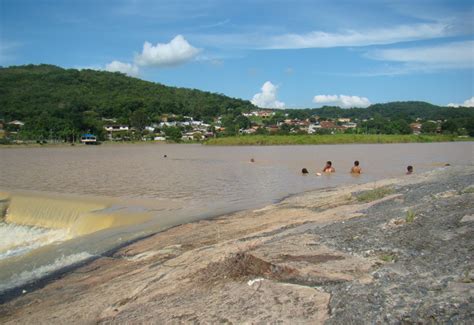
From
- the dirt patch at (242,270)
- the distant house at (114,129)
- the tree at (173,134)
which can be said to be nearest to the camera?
the dirt patch at (242,270)

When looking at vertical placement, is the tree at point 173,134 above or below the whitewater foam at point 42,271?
above

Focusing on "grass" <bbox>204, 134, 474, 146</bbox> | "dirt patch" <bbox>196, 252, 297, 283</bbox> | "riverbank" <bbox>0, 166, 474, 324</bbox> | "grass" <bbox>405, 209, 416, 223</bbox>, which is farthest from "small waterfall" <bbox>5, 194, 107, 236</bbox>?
"grass" <bbox>204, 134, 474, 146</bbox>

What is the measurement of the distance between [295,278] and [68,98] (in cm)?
Result: 16206

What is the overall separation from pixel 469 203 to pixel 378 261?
12.3ft

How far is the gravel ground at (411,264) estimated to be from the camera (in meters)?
5.01

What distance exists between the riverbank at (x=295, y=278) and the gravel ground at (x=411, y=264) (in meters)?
0.01

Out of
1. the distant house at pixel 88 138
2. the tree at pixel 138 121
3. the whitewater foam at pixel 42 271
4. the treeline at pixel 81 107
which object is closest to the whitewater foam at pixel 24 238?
the whitewater foam at pixel 42 271

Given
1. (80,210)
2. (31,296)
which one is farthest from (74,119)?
(31,296)

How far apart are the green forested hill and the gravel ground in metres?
122

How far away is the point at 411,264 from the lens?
259 inches

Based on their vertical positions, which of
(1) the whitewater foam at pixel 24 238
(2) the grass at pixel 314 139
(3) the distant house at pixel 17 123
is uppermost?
(3) the distant house at pixel 17 123

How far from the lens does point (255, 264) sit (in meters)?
7.16

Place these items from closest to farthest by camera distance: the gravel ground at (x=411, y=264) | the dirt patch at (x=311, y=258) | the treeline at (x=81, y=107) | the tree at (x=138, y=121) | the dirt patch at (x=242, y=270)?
the gravel ground at (x=411, y=264), the dirt patch at (x=242, y=270), the dirt patch at (x=311, y=258), the treeline at (x=81, y=107), the tree at (x=138, y=121)

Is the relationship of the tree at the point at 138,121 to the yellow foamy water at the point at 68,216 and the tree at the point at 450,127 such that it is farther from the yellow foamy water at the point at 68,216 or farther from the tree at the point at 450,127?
the yellow foamy water at the point at 68,216
